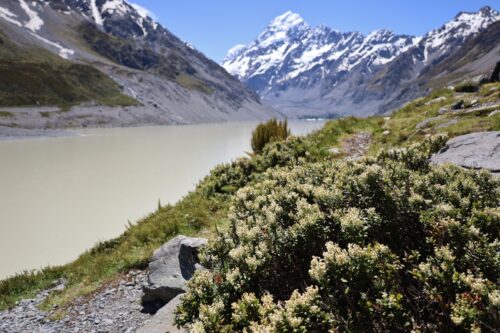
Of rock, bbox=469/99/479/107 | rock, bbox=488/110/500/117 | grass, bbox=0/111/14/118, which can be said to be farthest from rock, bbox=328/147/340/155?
grass, bbox=0/111/14/118

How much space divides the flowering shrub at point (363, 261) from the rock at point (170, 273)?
6.64 ft

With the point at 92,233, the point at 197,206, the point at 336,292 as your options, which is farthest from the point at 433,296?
the point at 92,233

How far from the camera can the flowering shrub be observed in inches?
139

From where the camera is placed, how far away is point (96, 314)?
25.7 ft

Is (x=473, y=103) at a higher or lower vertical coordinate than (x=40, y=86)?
lower

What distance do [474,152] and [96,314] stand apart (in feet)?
30.6

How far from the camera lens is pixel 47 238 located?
18.7 metres

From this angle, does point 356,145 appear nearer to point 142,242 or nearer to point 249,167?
point 249,167

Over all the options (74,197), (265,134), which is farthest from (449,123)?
(74,197)

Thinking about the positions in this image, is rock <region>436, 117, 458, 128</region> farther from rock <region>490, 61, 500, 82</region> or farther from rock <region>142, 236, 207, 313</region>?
rock <region>490, 61, 500, 82</region>

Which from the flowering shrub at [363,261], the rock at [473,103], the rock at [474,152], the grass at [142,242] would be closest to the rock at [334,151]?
the grass at [142,242]

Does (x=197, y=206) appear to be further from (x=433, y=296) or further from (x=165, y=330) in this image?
(x=433, y=296)

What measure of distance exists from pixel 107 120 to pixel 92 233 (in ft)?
452

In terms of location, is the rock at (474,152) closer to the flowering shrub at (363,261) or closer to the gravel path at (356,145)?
the flowering shrub at (363,261)
